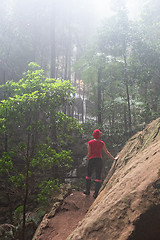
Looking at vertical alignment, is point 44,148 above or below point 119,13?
below

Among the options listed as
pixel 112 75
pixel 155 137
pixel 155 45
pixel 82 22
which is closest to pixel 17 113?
pixel 155 137

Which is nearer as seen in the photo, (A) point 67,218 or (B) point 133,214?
(B) point 133,214

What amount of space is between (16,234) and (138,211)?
4.89m

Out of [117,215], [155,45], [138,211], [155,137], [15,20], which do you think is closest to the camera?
[138,211]

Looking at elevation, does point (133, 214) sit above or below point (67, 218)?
above

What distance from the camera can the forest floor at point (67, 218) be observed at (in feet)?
11.7

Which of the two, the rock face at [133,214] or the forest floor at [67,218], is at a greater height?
the rock face at [133,214]

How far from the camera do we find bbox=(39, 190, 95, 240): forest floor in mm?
3566

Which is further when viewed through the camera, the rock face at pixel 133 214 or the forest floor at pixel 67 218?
the forest floor at pixel 67 218

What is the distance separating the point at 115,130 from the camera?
11.0 m

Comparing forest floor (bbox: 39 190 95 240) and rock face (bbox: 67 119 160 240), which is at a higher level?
rock face (bbox: 67 119 160 240)

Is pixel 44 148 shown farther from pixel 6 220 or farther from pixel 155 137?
pixel 6 220

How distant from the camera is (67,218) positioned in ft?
14.0

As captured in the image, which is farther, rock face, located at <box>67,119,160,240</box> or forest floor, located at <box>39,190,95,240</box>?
forest floor, located at <box>39,190,95,240</box>
